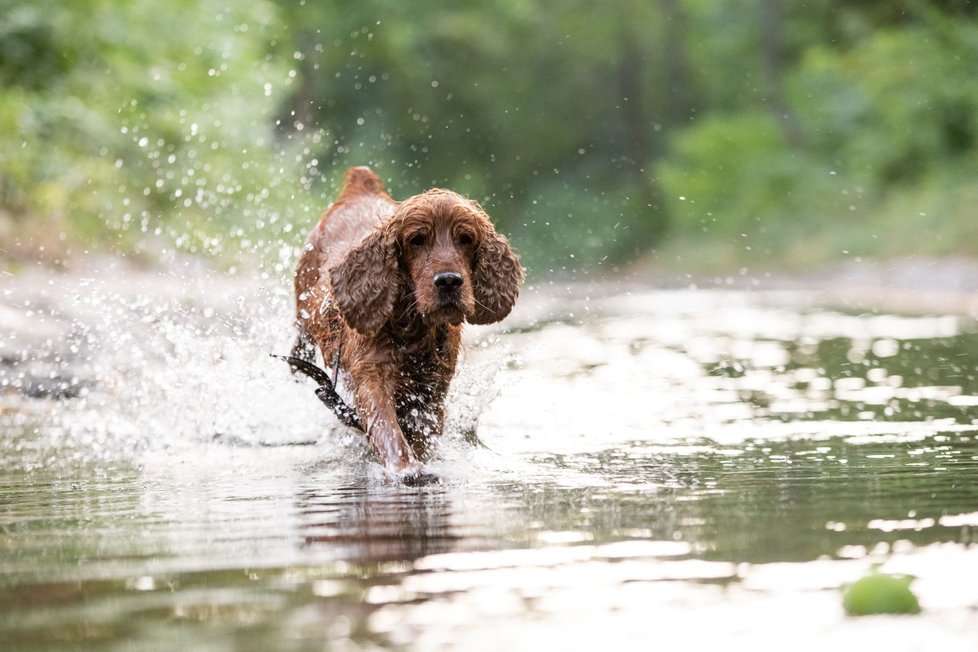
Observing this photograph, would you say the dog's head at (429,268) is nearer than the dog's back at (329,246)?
Yes

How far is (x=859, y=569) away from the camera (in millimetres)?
4188

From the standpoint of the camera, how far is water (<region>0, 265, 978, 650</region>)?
371cm

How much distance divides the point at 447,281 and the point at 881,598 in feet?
11.2

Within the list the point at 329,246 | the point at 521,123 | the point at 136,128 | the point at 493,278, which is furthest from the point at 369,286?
the point at 521,123

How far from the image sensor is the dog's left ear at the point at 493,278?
7246mm

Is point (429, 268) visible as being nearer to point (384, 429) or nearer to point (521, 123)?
point (384, 429)

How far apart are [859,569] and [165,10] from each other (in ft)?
84.2

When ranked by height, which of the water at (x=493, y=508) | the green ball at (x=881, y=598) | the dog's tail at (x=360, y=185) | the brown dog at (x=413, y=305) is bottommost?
the green ball at (x=881, y=598)

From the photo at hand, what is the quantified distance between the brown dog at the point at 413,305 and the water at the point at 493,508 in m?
0.21

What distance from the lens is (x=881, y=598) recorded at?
12.0ft

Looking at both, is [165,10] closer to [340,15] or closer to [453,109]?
[340,15]

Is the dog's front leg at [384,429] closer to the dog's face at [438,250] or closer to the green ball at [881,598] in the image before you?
the dog's face at [438,250]

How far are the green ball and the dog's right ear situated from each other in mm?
3639

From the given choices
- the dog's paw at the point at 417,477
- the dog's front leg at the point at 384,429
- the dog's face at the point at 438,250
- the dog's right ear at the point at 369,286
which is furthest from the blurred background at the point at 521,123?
the dog's paw at the point at 417,477
